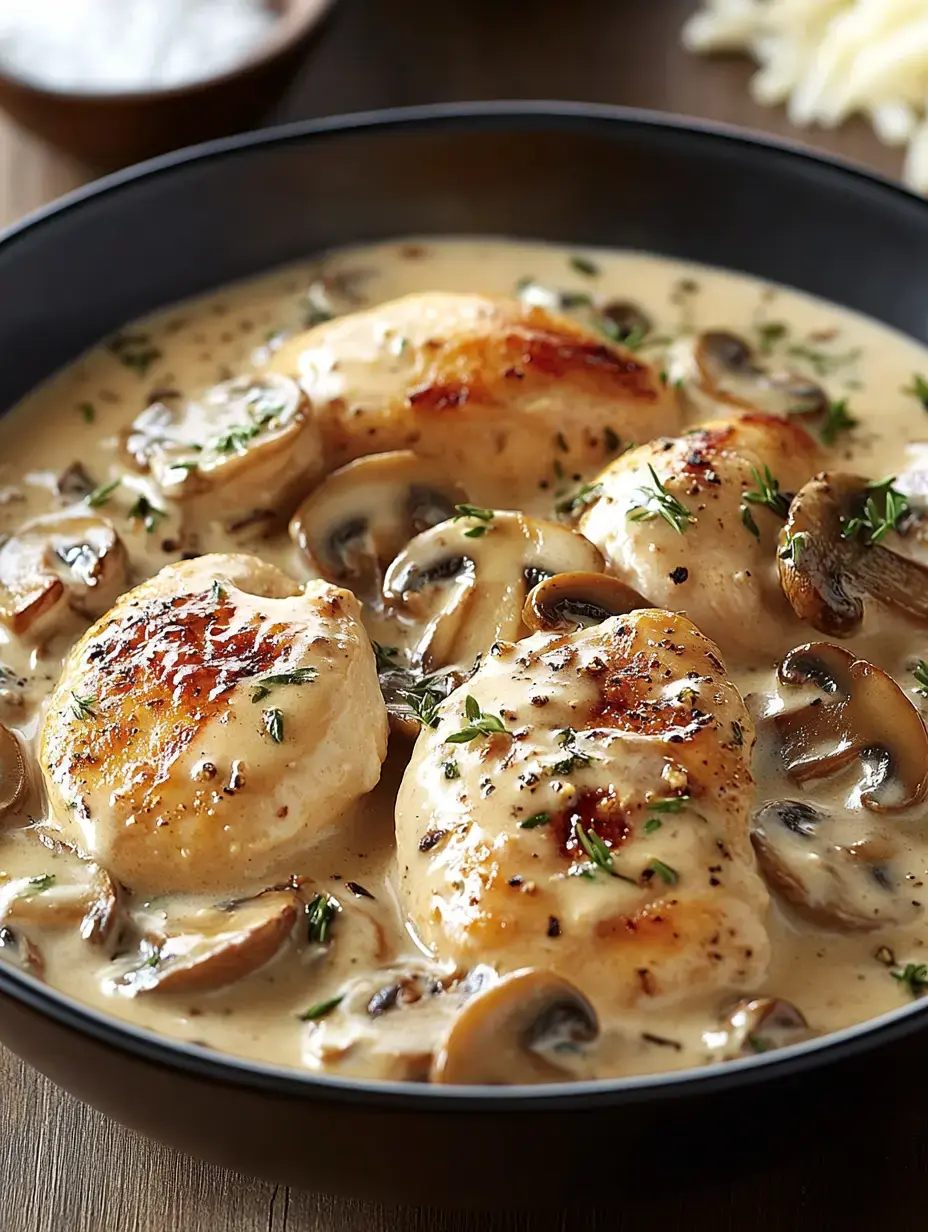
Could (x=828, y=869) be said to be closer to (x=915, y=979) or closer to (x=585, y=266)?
(x=915, y=979)

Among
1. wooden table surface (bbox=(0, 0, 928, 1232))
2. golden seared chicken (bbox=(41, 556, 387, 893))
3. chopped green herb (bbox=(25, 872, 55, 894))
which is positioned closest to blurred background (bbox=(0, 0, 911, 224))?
golden seared chicken (bbox=(41, 556, 387, 893))

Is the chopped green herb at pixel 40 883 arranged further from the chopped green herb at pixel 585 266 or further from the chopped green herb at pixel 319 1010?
the chopped green herb at pixel 585 266

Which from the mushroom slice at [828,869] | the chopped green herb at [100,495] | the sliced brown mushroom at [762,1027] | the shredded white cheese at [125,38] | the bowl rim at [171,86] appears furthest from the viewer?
the shredded white cheese at [125,38]

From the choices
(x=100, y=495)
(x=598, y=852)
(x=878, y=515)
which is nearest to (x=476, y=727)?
(x=598, y=852)

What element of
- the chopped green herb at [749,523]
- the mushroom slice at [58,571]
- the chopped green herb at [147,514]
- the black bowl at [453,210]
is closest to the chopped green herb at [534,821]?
the chopped green herb at [749,523]

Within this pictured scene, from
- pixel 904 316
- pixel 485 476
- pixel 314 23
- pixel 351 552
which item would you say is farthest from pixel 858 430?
pixel 314 23

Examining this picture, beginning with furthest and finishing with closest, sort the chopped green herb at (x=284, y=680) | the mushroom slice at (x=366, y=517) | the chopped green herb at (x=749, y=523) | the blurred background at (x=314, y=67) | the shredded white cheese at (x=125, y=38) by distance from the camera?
the shredded white cheese at (x=125, y=38)
the blurred background at (x=314, y=67)
the mushroom slice at (x=366, y=517)
the chopped green herb at (x=749, y=523)
the chopped green herb at (x=284, y=680)
